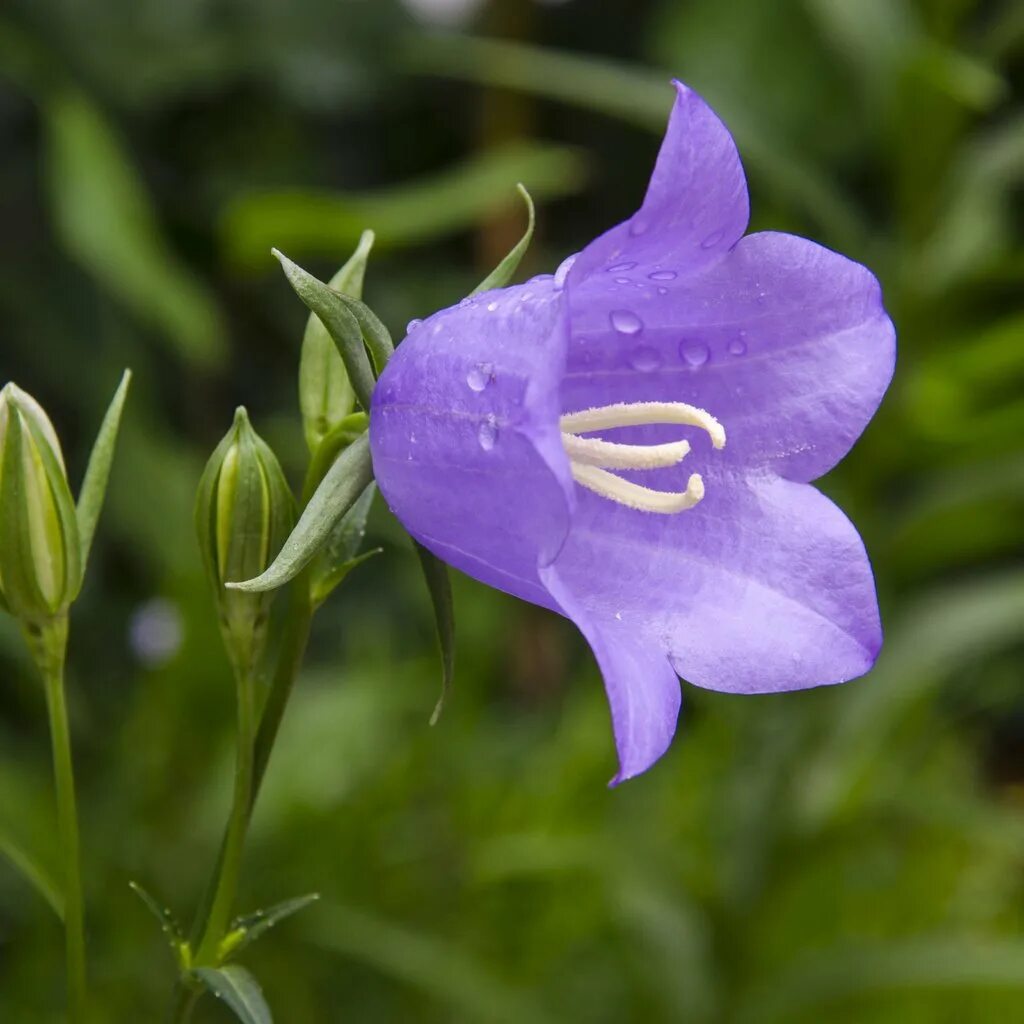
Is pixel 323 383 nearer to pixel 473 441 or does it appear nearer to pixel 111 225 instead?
pixel 473 441

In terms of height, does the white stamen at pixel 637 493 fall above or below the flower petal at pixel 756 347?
below

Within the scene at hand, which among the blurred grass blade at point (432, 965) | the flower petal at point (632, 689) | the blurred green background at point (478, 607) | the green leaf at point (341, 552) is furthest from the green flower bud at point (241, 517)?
the blurred grass blade at point (432, 965)

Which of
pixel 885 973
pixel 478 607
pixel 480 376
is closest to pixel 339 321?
pixel 480 376

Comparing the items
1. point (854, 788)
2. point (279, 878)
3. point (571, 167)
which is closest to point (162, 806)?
point (279, 878)

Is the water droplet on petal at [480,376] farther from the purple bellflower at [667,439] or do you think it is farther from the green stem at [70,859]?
the green stem at [70,859]

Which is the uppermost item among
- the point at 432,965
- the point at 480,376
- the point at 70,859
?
the point at 480,376

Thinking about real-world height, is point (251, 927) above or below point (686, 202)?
below

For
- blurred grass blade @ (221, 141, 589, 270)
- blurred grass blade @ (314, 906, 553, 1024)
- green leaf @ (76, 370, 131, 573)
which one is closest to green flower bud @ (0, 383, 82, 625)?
green leaf @ (76, 370, 131, 573)
